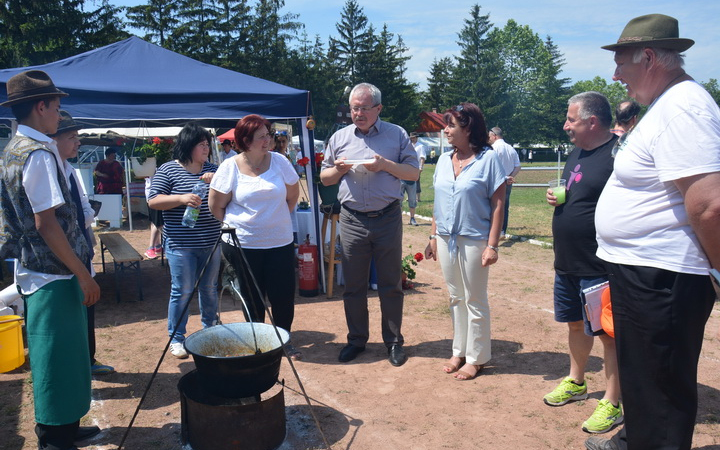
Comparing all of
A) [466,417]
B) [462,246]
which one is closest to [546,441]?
[466,417]

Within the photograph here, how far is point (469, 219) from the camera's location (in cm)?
390

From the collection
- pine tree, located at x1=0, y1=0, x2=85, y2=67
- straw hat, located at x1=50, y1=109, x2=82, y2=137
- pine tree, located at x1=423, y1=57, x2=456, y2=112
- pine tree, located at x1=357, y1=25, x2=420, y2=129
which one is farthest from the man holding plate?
pine tree, located at x1=423, y1=57, x2=456, y2=112

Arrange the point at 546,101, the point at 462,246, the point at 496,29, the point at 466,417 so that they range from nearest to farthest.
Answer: the point at 466,417 → the point at 462,246 → the point at 546,101 → the point at 496,29

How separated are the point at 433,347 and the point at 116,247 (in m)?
4.74

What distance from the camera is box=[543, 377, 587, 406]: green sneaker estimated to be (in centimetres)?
370

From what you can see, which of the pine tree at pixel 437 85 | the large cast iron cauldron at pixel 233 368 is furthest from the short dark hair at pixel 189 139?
the pine tree at pixel 437 85

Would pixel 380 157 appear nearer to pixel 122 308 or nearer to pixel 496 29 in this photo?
pixel 122 308

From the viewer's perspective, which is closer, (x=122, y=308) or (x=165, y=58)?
(x=122, y=308)

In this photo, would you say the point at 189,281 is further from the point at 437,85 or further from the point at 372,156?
the point at 437,85

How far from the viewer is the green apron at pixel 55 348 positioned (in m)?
2.83

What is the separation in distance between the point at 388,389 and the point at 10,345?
2.99 metres

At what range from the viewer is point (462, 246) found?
3.99 m

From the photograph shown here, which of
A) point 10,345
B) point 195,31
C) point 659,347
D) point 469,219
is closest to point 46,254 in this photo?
point 10,345

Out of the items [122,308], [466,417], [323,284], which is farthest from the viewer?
[323,284]
